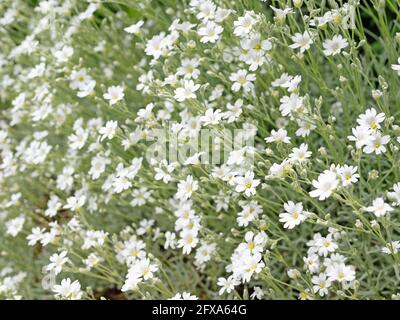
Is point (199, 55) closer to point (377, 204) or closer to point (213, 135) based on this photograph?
point (213, 135)

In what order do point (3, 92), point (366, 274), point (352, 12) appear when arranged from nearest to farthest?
point (352, 12) < point (366, 274) < point (3, 92)

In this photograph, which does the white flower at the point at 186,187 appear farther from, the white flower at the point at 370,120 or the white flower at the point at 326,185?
the white flower at the point at 370,120

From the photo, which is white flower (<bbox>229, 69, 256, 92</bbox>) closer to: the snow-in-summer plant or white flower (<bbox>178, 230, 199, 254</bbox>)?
the snow-in-summer plant

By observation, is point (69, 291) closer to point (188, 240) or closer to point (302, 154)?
point (188, 240)

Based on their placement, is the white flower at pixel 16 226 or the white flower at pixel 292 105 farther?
the white flower at pixel 16 226

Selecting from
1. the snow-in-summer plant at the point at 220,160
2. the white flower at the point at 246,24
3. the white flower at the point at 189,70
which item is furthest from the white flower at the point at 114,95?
the white flower at the point at 246,24

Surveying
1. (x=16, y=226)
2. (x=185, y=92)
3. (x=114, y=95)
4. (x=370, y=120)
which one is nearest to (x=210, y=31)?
(x=185, y=92)

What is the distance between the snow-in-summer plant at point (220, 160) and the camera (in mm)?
2527

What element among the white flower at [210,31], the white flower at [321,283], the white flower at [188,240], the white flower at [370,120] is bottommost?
the white flower at [321,283]

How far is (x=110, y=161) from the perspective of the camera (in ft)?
10.6

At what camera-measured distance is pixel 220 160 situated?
303cm

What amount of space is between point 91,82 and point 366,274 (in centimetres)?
168
